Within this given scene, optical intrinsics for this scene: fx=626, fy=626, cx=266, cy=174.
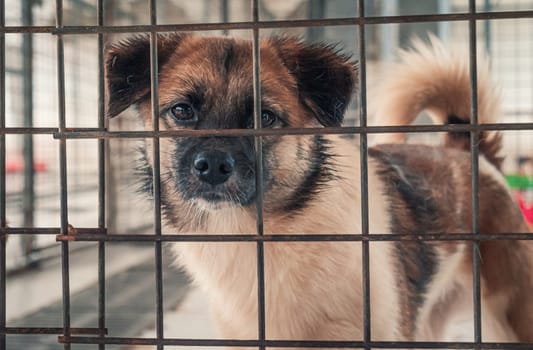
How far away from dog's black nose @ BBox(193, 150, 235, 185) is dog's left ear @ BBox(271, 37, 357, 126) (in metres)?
0.31

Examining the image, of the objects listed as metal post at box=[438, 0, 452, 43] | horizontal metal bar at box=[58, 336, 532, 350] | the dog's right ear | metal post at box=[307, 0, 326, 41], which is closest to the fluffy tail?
the dog's right ear

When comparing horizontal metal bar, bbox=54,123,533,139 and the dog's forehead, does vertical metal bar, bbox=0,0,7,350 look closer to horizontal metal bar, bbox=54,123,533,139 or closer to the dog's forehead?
horizontal metal bar, bbox=54,123,533,139

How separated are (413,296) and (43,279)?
315cm

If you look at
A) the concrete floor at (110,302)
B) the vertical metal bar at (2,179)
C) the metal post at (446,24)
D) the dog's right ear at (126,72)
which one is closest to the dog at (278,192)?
the dog's right ear at (126,72)

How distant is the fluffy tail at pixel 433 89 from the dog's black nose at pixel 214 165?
1.12 meters

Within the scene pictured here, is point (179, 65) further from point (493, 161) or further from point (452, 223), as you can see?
point (493, 161)

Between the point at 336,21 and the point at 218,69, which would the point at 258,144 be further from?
the point at 218,69

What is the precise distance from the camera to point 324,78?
161 cm

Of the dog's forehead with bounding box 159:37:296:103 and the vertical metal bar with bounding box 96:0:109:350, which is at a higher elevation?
the dog's forehead with bounding box 159:37:296:103

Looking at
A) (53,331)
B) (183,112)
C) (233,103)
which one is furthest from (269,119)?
(53,331)

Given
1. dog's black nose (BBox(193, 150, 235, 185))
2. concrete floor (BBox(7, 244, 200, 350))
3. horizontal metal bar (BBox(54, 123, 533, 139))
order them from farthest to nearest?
concrete floor (BBox(7, 244, 200, 350)), dog's black nose (BBox(193, 150, 235, 185)), horizontal metal bar (BBox(54, 123, 533, 139))

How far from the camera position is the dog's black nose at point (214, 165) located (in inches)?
56.6

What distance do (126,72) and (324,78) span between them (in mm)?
518

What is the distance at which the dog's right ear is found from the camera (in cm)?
162
